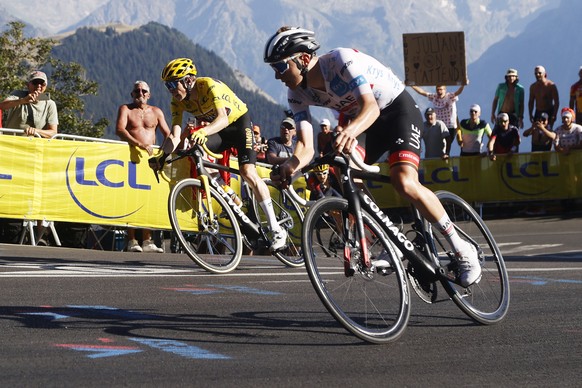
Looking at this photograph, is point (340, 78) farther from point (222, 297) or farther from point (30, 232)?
point (30, 232)

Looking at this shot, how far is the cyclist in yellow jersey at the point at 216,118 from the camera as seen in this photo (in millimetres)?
10594

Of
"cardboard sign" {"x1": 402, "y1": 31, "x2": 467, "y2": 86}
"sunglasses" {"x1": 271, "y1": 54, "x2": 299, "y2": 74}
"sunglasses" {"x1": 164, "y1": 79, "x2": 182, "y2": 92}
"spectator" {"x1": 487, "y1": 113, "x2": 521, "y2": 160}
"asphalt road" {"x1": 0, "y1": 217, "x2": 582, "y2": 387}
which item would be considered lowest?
"asphalt road" {"x1": 0, "y1": 217, "x2": 582, "y2": 387}

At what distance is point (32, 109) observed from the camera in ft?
49.3

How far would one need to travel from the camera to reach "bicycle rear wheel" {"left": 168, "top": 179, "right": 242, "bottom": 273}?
1066cm

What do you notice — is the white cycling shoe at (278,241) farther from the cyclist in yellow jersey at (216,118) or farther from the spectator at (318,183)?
the spectator at (318,183)

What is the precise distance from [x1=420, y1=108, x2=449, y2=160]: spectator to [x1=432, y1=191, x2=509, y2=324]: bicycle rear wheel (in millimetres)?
13354

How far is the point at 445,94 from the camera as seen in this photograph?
21.3 meters

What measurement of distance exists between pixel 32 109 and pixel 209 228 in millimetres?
5295

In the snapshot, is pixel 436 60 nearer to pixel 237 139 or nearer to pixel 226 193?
pixel 237 139

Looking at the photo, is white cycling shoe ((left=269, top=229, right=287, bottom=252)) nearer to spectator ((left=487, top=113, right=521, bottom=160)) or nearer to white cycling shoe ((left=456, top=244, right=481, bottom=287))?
white cycling shoe ((left=456, top=244, right=481, bottom=287))

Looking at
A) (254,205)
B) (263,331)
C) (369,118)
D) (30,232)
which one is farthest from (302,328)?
(30,232)

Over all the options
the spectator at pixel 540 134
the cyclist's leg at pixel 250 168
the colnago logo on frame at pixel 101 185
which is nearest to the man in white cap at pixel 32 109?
the colnago logo on frame at pixel 101 185

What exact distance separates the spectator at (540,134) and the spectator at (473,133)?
84 cm

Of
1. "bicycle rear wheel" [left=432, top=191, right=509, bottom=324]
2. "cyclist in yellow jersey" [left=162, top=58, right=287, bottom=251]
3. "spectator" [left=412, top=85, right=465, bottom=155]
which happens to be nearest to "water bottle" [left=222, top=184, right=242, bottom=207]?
"cyclist in yellow jersey" [left=162, top=58, right=287, bottom=251]
